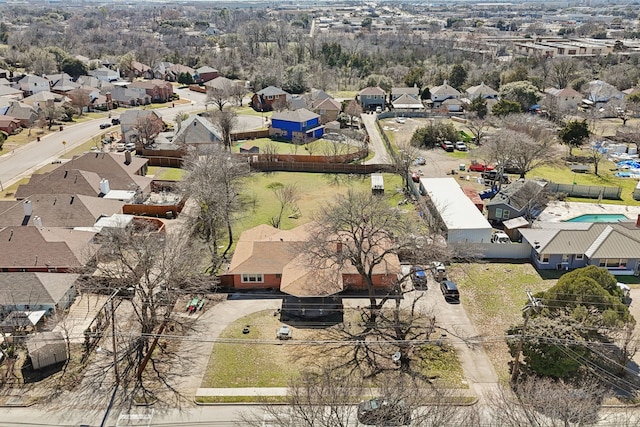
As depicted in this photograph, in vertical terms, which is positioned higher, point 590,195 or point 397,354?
point 397,354

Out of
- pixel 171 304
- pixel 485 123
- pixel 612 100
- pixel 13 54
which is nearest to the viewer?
pixel 171 304

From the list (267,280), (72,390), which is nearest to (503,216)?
(267,280)

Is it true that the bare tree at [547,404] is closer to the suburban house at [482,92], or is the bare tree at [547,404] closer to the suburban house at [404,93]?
the suburban house at [482,92]

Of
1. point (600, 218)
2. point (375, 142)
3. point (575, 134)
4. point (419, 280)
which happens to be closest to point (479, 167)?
point (575, 134)

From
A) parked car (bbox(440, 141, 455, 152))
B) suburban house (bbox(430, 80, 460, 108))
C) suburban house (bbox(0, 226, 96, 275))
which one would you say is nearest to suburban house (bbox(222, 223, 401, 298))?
suburban house (bbox(0, 226, 96, 275))

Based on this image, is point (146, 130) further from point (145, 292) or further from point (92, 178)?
point (145, 292)

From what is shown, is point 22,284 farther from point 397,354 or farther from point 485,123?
point 485,123

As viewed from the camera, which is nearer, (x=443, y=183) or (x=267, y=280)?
(x=267, y=280)
